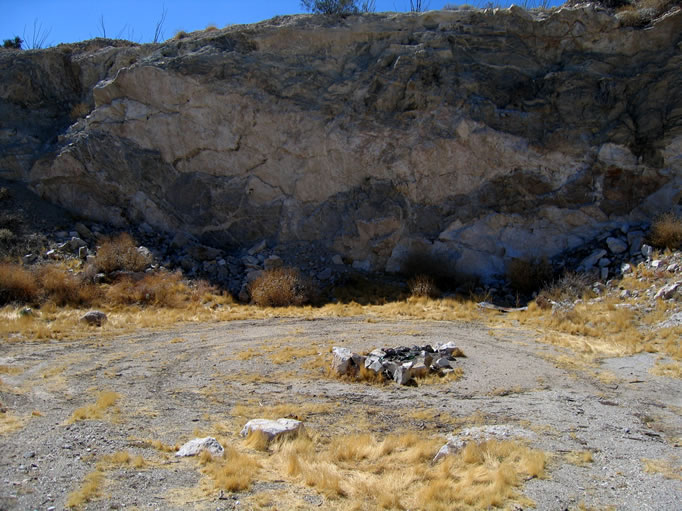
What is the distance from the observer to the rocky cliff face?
13586 mm

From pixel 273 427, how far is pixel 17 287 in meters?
9.42

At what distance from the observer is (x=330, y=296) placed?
13320 mm

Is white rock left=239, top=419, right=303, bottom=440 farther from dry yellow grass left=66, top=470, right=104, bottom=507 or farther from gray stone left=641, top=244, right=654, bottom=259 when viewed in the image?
gray stone left=641, top=244, right=654, bottom=259

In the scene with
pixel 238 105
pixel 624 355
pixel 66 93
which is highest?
pixel 66 93

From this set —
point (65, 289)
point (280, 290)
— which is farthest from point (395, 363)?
point (65, 289)

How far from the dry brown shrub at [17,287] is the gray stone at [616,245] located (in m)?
13.0

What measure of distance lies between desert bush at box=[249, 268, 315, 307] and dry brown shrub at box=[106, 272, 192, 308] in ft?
5.37

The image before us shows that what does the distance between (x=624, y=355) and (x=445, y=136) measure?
7673 mm

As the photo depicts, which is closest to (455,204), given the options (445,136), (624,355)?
(445,136)

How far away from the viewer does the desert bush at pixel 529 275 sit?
41.2 feet

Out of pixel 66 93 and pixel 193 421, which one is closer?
pixel 193 421

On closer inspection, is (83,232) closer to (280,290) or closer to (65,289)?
(65,289)

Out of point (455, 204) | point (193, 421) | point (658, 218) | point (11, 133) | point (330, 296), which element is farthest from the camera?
point (11, 133)

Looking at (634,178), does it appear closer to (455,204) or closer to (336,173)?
(455,204)
